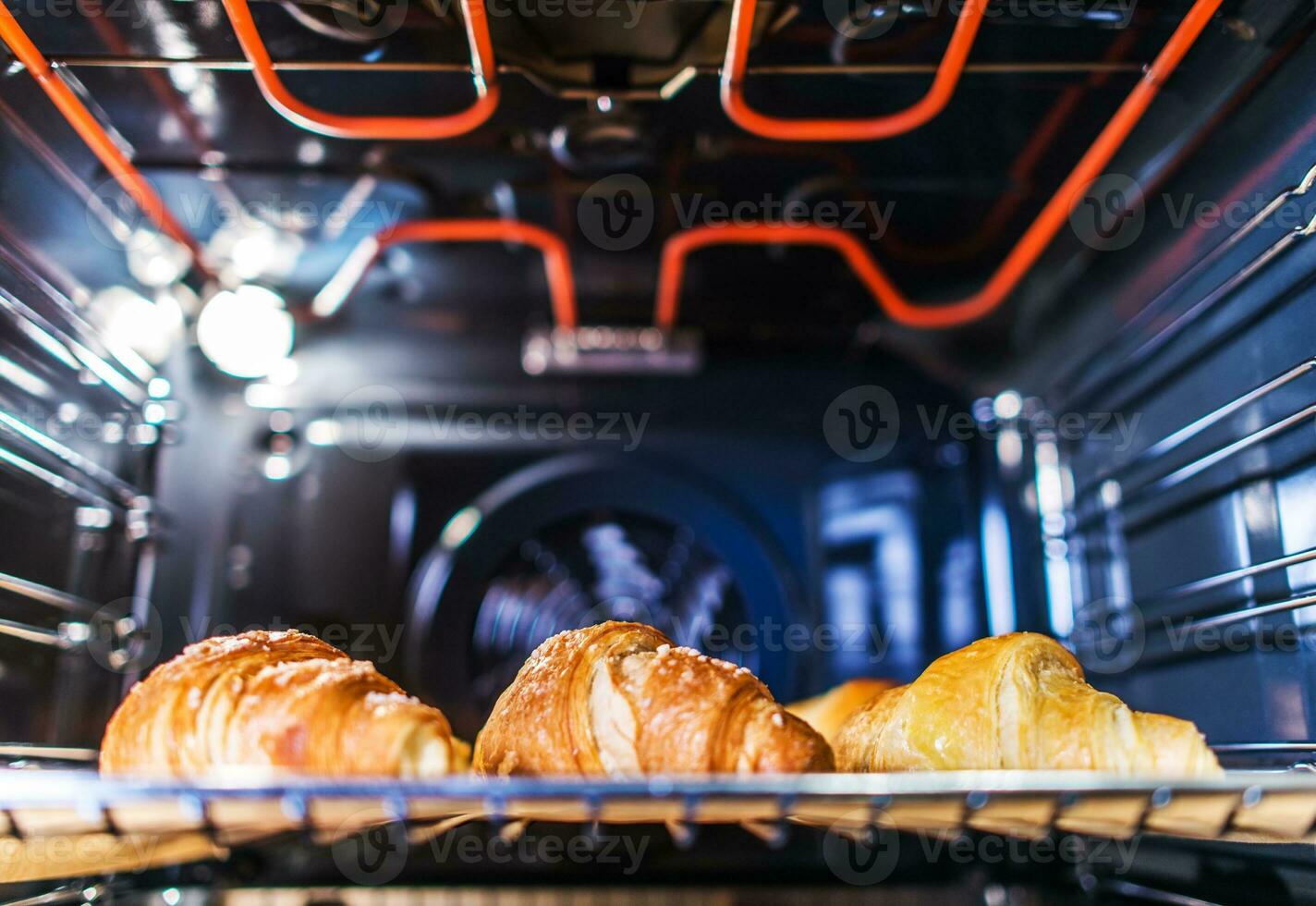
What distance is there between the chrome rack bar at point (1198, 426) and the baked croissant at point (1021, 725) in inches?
14.1

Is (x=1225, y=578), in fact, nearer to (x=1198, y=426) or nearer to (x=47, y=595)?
(x=1198, y=426)

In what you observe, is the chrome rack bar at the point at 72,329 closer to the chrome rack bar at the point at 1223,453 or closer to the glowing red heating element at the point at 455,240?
the glowing red heating element at the point at 455,240

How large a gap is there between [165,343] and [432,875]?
957 millimetres

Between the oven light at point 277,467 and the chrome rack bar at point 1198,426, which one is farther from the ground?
the oven light at point 277,467

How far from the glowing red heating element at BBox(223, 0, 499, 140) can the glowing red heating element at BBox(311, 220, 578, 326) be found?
329 mm

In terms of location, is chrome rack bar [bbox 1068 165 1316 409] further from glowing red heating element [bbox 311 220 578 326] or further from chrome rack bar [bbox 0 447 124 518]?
chrome rack bar [bbox 0 447 124 518]

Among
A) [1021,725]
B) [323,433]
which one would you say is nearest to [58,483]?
[323,433]

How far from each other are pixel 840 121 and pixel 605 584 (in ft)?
3.03

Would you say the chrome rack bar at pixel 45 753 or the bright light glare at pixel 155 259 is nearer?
the chrome rack bar at pixel 45 753

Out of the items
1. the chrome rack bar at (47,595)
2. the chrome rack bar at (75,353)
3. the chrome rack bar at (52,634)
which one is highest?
the chrome rack bar at (75,353)

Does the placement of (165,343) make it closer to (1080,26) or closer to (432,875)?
(432,875)

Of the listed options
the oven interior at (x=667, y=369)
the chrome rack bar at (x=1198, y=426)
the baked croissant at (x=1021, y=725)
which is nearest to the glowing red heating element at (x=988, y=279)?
the oven interior at (x=667, y=369)

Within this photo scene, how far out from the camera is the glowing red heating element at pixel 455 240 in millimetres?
1622

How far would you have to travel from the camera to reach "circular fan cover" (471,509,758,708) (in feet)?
5.78
